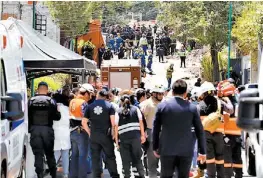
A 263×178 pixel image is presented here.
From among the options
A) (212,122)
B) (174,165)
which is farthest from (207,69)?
(174,165)

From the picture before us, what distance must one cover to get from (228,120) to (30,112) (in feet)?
11.3

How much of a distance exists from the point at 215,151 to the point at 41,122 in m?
3.05

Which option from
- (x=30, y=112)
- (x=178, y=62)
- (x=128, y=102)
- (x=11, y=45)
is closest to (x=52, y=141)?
(x=30, y=112)

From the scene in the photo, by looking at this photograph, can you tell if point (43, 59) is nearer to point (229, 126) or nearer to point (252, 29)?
point (229, 126)

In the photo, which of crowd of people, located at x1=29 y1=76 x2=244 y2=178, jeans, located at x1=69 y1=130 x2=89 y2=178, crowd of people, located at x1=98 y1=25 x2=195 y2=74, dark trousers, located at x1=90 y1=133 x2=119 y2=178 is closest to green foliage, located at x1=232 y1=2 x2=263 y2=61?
crowd of people, located at x1=98 y1=25 x2=195 y2=74

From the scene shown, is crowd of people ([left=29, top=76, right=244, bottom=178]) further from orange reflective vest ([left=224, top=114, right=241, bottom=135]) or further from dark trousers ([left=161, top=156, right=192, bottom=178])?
dark trousers ([left=161, top=156, right=192, bottom=178])

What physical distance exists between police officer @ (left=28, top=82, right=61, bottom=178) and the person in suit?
10.3 ft

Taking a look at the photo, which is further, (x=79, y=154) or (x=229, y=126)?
(x=79, y=154)

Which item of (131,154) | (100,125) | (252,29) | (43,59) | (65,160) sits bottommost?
(65,160)

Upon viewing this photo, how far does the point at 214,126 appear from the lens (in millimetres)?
11117

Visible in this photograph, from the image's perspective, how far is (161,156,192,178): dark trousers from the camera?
9.04m

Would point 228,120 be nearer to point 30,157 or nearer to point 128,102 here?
point 128,102

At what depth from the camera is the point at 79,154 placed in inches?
499

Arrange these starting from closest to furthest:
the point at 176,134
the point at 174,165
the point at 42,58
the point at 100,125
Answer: the point at 176,134
the point at 174,165
the point at 100,125
the point at 42,58
